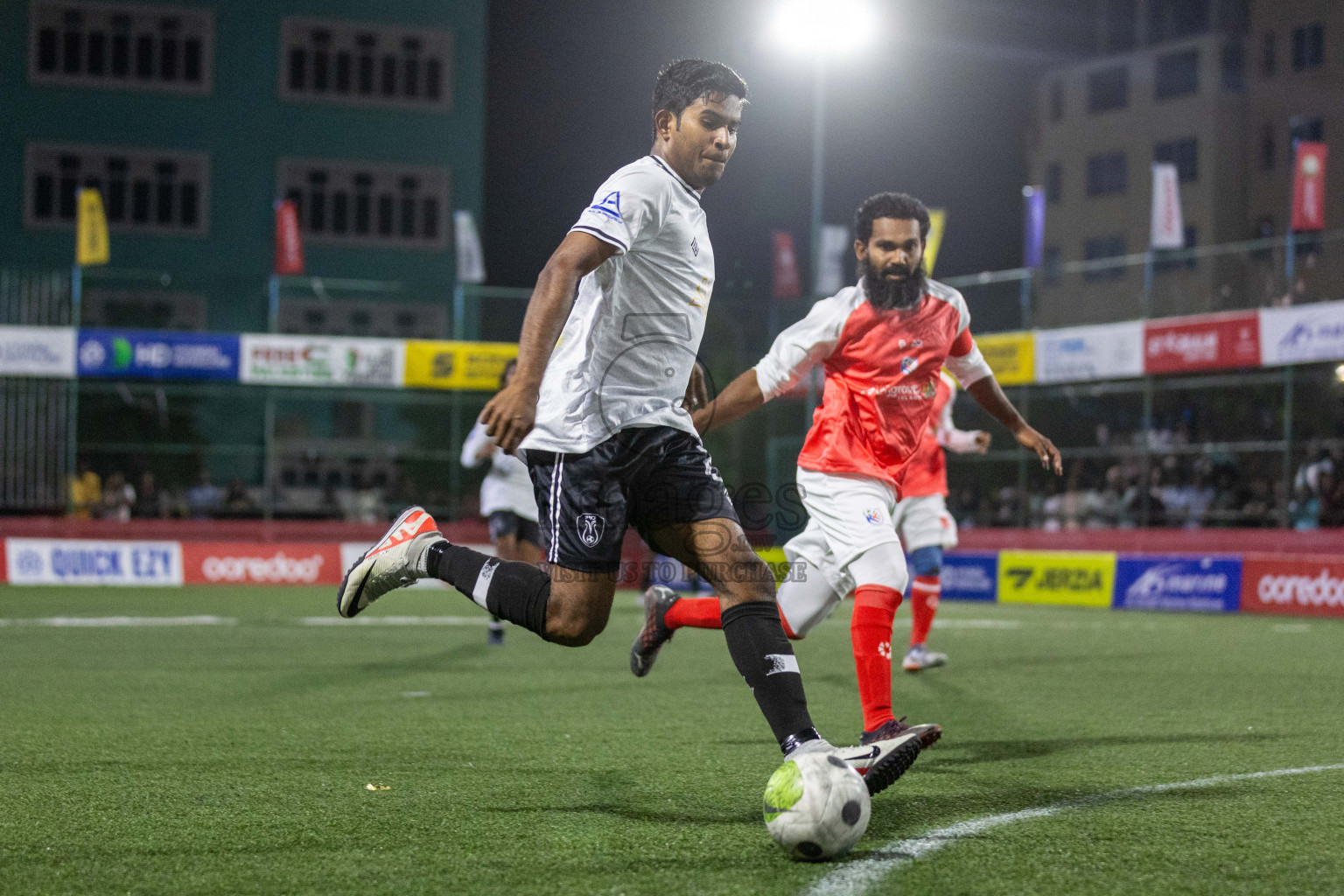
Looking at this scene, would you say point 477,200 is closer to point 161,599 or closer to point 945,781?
point 161,599

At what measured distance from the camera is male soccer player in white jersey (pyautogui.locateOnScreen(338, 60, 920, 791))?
4.04 metres

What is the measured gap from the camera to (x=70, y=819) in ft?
12.9

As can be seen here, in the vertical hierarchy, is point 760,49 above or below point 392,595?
above

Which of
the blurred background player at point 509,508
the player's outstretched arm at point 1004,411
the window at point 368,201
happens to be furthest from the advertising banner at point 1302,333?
the window at point 368,201

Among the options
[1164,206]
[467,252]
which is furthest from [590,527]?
[467,252]

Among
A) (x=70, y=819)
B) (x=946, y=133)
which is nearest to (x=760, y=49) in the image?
(x=70, y=819)

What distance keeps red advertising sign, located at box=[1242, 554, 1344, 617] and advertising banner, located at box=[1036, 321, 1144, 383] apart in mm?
4932

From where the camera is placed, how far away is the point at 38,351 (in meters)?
24.5

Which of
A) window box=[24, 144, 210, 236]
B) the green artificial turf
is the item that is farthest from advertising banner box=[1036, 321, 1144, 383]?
window box=[24, 144, 210, 236]

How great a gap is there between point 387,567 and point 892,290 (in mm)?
2338

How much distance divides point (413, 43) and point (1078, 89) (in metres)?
28.8

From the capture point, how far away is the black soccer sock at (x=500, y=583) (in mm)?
4227

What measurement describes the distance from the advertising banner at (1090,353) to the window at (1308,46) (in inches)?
1194

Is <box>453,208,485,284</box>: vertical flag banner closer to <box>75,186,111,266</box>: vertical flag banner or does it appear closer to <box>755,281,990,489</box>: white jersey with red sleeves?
<box>75,186,111,266</box>: vertical flag banner
